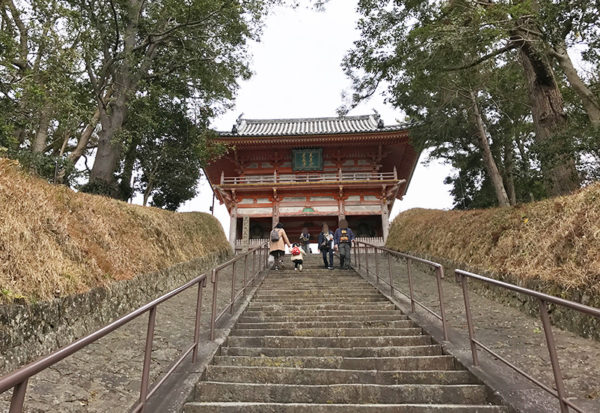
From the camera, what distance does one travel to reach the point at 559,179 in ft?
20.6

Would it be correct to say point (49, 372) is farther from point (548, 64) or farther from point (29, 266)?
point (548, 64)

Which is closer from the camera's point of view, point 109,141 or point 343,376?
point 343,376

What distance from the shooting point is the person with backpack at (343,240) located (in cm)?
883

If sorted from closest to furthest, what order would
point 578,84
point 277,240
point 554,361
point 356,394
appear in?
point 554,361 → point 356,394 → point 578,84 → point 277,240

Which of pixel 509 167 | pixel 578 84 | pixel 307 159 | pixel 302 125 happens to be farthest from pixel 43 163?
pixel 302 125

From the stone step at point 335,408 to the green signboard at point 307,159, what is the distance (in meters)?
14.8

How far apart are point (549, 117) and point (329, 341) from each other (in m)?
6.98

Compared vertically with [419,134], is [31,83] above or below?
below

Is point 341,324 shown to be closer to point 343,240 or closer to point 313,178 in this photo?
point 343,240

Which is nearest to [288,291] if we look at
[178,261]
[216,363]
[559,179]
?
[178,261]

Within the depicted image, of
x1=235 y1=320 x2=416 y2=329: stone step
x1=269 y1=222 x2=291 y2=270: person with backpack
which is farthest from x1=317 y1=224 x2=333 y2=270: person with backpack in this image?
x1=235 y1=320 x2=416 y2=329: stone step

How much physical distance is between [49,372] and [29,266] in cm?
115

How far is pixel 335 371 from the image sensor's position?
2846 mm

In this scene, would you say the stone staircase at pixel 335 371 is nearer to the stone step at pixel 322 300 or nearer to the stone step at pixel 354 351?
the stone step at pixel 354 351
